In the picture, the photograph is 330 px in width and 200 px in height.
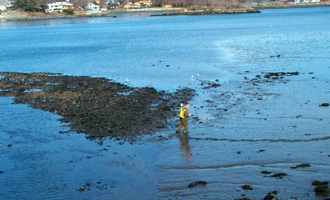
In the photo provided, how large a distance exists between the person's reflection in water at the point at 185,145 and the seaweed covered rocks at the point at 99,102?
1500mm

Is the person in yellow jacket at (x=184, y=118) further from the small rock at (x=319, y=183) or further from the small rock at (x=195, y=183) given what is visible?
the small rock at (x=319, y=183)

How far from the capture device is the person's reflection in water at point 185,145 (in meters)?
16.1

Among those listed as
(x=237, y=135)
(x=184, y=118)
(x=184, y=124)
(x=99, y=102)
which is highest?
(x=184, y=118)

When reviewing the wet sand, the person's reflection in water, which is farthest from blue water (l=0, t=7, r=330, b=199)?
the person's reflection in water

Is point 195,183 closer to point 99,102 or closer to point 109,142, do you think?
point 109,142

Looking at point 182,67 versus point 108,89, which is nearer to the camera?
point 108,89

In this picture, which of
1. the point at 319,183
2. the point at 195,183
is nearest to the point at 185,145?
the point at 195,183

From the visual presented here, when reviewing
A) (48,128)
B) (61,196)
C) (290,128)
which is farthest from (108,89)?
(61,196)

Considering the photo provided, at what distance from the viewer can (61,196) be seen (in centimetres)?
1337

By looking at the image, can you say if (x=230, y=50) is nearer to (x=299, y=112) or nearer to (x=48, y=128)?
(x=299, y=112)

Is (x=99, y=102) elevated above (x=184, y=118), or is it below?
below

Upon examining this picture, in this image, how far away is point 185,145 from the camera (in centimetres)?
1723

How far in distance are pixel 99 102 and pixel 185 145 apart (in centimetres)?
858

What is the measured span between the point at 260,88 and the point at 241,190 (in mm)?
14997
